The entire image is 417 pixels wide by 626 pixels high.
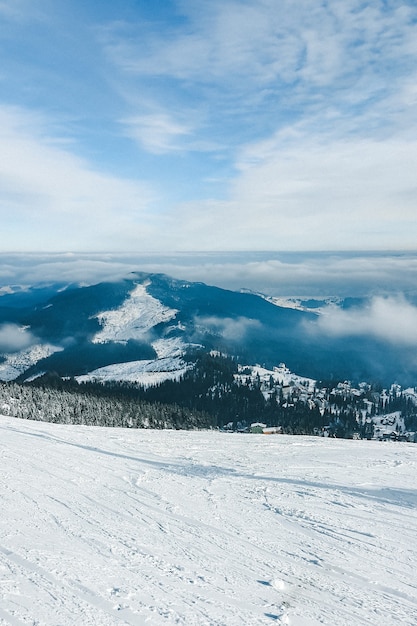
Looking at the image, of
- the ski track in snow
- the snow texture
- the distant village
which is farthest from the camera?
the snow texture

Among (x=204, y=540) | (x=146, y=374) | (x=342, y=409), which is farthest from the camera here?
(x=146, y=374)

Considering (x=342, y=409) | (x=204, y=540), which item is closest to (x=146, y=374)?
(x=342, y=409)

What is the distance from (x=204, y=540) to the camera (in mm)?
10211

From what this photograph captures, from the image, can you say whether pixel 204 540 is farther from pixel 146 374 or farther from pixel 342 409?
pixel 146 374

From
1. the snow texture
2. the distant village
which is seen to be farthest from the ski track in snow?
the snow texture

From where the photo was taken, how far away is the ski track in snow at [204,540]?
737 centimetres

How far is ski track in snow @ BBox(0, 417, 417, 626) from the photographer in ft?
24.2

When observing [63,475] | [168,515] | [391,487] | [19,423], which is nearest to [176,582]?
[168,515]

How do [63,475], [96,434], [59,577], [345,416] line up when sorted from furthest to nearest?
[345,416], [96,434], [63,475], [59,577]

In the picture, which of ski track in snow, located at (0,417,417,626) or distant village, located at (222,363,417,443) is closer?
ski track in snow, located at (0,417,417,626)

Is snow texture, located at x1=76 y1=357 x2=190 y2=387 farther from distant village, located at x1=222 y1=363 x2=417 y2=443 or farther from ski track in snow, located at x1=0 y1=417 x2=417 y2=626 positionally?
ski track in snow, located at x1=0 y1=417 x2=417 y2=626

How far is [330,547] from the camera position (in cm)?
999

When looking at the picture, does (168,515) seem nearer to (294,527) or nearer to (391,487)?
(294,527)

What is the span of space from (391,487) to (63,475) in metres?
12.4
